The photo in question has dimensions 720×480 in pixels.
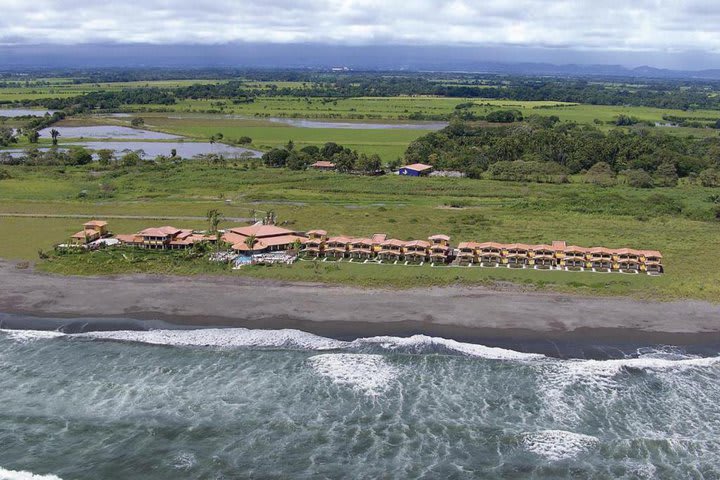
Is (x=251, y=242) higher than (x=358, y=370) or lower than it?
higher

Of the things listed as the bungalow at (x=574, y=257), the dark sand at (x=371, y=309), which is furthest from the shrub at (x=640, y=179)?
the dark sand at (x=371, y=309)

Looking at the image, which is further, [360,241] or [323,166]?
[323,166]

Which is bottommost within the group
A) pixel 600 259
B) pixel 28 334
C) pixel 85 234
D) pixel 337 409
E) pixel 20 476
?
pixel 20 476

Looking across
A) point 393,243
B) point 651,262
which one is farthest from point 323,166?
point 651,262

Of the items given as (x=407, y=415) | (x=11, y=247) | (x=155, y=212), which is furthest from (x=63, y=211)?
(x=407, y=415)

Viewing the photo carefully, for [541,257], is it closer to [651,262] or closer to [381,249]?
[651,262]

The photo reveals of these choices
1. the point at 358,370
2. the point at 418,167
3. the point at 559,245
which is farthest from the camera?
the point at 418,167
